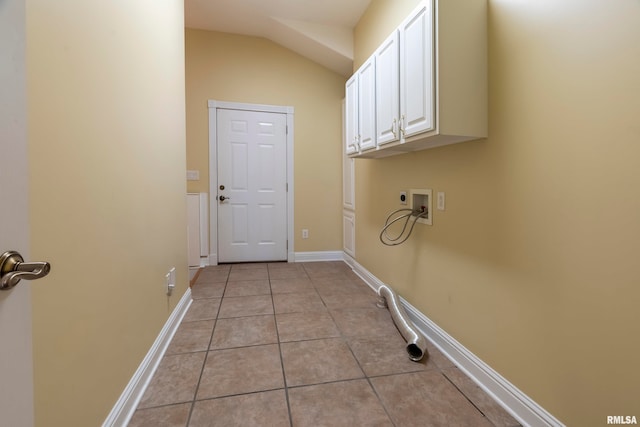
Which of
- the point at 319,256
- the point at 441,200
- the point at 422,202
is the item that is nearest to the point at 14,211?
the point at 441,200

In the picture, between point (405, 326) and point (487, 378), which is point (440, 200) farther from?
point (487, 378)

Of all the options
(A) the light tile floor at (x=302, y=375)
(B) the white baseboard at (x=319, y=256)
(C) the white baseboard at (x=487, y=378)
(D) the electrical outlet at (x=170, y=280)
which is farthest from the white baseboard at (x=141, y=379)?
(B) the white baseboard at (x=319, y=256)

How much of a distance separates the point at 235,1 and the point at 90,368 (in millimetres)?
3412

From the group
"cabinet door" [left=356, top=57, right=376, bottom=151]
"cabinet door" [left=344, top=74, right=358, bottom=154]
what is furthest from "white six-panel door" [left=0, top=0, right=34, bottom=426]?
"cabinet door" [left=344, top=74, right=358, bottom=154]

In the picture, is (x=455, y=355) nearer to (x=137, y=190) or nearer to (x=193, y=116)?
(x=137, y=190)

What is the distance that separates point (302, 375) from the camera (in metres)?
1.64

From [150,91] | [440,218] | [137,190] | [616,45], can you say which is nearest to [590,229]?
[616,45]

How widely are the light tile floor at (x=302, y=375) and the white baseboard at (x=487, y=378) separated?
0.04 metres

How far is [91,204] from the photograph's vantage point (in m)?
1.10

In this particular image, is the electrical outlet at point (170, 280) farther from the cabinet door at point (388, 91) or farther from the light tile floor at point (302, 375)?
the cabinet door at point (388, 91)

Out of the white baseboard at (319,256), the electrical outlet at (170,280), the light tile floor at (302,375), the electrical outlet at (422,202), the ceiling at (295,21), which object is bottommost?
the light tile floor at (302,375)

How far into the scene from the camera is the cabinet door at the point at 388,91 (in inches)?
73.0

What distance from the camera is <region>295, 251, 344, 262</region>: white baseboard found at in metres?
4.12

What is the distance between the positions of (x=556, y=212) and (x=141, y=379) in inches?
78.6
